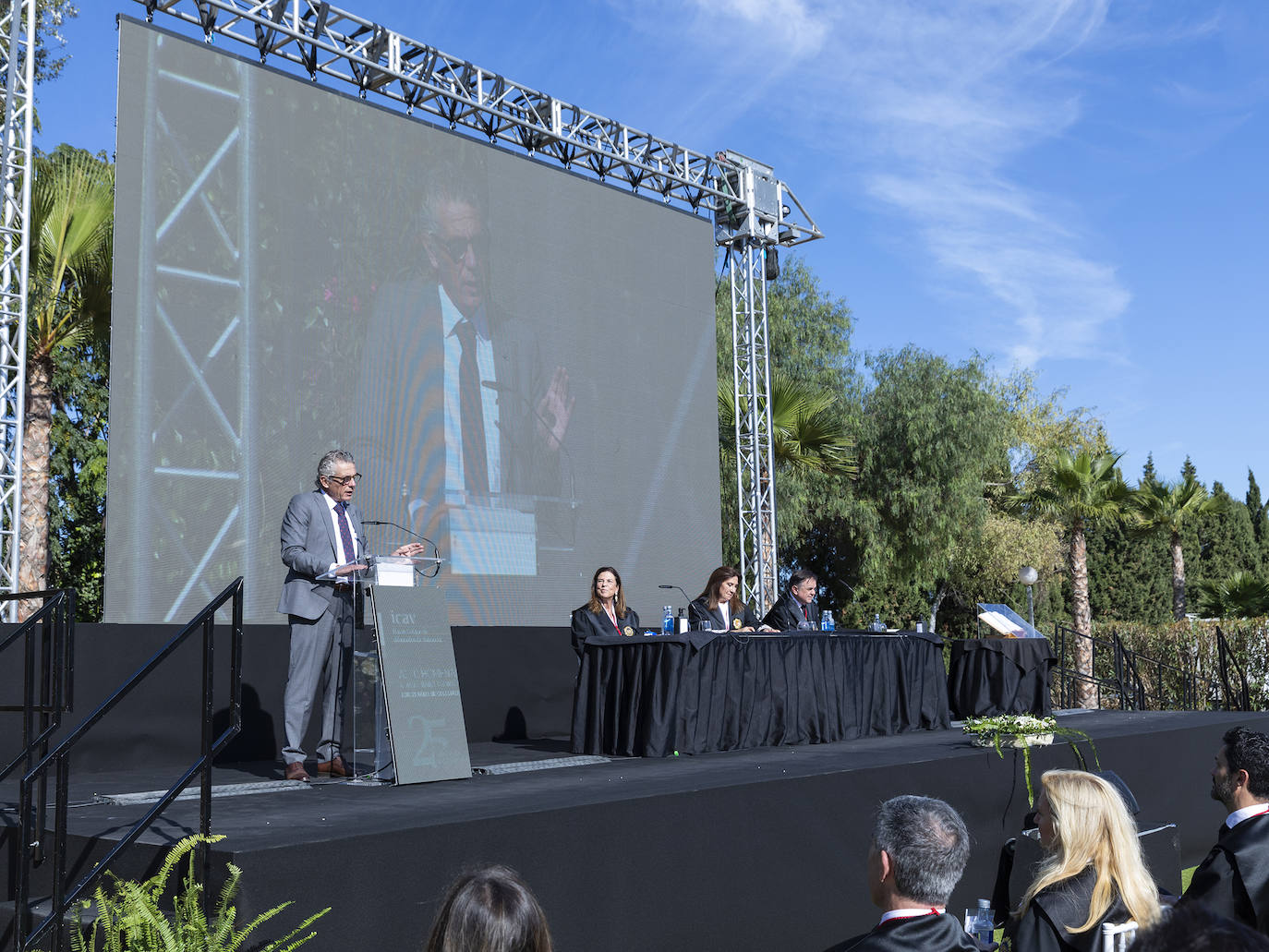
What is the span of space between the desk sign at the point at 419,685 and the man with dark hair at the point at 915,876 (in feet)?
9.19

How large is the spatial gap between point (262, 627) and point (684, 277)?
18.4 feet

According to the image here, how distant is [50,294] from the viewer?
33.0ft

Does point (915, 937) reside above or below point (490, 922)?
below

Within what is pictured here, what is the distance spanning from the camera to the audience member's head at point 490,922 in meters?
1.56

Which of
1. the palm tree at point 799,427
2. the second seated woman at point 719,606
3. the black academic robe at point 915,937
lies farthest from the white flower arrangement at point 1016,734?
the palm tree at point 799,427

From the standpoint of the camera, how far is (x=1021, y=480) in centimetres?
2555

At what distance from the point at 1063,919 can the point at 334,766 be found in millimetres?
3435

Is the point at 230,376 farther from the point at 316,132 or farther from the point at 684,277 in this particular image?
the point at 684,277

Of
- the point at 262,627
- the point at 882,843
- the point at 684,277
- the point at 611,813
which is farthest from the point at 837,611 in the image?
the point at 882,843

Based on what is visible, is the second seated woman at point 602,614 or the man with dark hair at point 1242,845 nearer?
the man with dark hair at point 1242,845

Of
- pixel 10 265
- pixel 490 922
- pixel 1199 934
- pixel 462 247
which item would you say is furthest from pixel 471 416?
pixel 1199 934

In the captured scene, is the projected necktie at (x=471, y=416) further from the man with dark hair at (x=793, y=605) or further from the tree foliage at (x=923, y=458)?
the tree foliage at (x=923, y=458)

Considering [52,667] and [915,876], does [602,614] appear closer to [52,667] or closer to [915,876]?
[52,667]

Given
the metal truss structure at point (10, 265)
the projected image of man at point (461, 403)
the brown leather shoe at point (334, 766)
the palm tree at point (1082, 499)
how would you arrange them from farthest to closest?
1. the palm tree at point (1082, 499)
2. the projected image of man at point (461, 403)
3. the metal truss structure at point (10, 265)
4. the brown leather shoe at point (334, 766)
